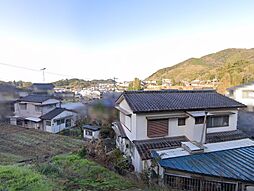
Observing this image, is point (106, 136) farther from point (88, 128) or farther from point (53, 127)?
point (53, 127)

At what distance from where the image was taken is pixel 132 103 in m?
11.9

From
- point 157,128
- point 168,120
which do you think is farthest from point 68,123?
point 168,120

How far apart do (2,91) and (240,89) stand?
24561 millimetres

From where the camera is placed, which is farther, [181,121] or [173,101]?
[173,101]

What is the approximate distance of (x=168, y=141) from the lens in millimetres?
11578

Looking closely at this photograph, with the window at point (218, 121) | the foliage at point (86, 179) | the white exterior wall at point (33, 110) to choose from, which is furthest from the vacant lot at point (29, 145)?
the window at point (218, 121)

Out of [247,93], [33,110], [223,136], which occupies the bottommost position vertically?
[33,110]

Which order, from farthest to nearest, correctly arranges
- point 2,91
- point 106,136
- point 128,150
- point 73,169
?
point 106,136
point 2,91
point 128,150
point 73,169

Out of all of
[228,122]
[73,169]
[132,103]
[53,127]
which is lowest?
[53,127]

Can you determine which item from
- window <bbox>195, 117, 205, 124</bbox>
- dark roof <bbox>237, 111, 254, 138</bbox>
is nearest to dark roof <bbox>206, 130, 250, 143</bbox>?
window <bbox>195, 117, 205, 124</bbox>

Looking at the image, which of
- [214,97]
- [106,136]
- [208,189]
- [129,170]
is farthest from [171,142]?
[106,136]

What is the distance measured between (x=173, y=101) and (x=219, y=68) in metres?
56.2

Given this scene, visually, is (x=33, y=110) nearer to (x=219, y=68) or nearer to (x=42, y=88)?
(x=42, y=88)

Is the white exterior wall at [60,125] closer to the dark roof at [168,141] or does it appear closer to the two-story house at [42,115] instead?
the two-story house at [42,115]
